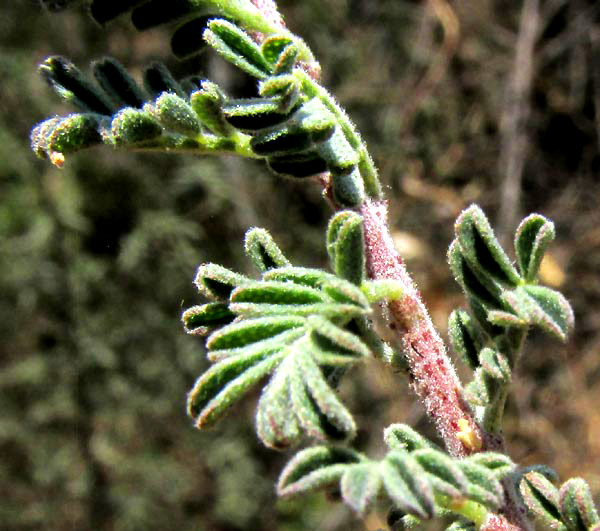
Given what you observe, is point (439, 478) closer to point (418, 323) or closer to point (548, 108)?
point (418, 323)

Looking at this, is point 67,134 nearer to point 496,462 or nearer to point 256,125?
point 256,125

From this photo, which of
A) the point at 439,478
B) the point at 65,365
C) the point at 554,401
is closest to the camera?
the point at 439,478

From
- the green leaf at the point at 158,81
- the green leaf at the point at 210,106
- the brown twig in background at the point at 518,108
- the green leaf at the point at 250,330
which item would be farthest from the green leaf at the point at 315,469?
the brown twig in background at the point at 518,108

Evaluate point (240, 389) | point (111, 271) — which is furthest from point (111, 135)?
point (111, 271)

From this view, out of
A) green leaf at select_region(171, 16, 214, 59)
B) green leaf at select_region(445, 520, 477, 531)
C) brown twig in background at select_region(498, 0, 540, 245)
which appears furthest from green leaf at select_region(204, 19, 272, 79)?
brown twig in background at select_region(498, 0, 540, 245)

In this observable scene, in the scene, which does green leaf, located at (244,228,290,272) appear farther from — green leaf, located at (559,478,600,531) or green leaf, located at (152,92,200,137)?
green leaf, located at (559,478,600,531)

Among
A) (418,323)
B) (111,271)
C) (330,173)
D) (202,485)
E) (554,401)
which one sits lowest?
(554,401)
